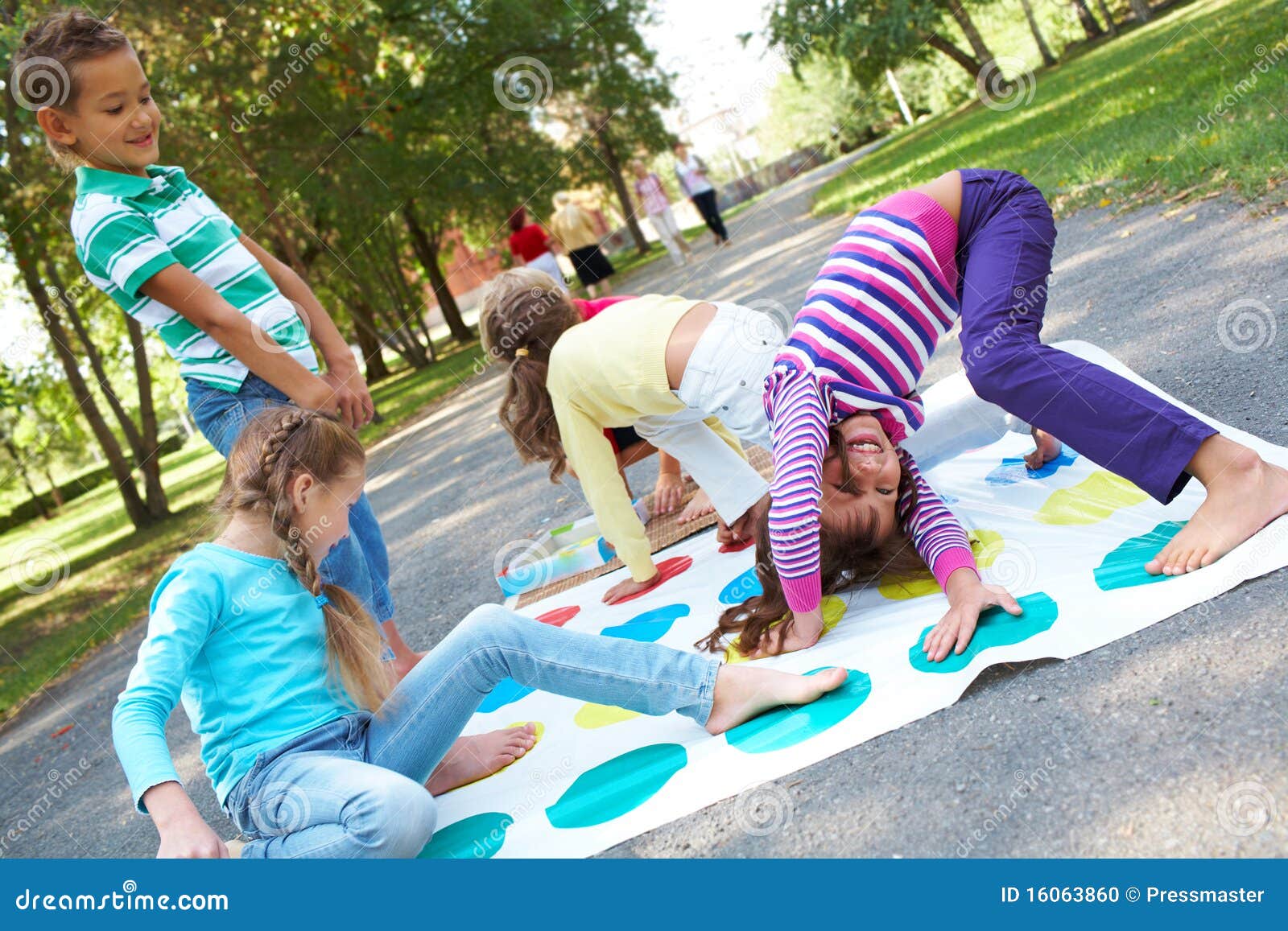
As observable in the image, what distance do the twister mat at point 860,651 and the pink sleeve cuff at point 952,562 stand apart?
0.26 feet

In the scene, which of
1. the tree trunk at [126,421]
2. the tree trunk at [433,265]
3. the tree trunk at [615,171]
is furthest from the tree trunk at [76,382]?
the tree trunk at [615,171]

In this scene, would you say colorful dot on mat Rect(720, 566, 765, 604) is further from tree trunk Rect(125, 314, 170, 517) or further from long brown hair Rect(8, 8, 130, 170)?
tree trunk Rect(125, 314, 170, 517)

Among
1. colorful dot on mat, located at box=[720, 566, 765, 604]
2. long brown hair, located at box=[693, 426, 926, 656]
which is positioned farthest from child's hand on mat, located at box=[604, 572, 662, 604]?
long brown hair, located at box=[693, 426, 926, 656]

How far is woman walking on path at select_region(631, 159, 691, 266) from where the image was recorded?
15.0 metres

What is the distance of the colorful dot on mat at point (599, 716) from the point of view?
2721 mm

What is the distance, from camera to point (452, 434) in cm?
1008

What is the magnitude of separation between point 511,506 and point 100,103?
3515 mm

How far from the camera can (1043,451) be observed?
325 centimetres

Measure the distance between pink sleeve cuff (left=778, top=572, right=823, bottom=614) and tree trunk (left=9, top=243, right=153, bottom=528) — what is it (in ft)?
31.2

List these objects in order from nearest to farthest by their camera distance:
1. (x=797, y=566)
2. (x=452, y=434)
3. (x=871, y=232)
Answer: (x=797, y=566) → (x=871, y=232) → (x=452, y=434)

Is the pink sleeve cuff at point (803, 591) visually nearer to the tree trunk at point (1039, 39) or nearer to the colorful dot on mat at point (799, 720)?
the colorful dot on mat at point (799, 720)
